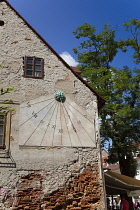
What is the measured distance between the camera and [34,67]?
8.91m

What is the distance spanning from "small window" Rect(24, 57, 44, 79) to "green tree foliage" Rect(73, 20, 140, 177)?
6261mm

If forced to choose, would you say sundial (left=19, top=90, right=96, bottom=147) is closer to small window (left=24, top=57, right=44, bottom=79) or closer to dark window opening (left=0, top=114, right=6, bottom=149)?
dark window opening (left=0, top=114, right=6, bottom=149)

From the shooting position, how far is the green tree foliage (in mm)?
14648

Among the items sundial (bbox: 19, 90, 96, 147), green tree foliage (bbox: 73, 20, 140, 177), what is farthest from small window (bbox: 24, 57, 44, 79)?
green tree foliage (bbox: 73, 20, 140, 177)

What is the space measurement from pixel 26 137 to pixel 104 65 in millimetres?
11309

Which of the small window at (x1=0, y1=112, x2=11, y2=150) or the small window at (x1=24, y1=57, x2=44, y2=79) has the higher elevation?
the small window at (x1=24, y1=57, x2=44, y2=79)

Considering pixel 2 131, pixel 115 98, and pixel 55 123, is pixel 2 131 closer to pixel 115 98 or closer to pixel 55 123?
pixel 55 123

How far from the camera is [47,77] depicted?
8906mm

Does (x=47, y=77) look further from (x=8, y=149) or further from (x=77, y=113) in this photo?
(x=8, y=149)

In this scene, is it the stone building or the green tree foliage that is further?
the green tree foliage

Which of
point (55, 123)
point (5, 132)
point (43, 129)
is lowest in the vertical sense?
point (5, 132)

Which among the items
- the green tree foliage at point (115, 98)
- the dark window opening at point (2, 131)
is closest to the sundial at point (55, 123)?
the dark window opening at point (2, 131)

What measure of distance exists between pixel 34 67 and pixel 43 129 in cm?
257

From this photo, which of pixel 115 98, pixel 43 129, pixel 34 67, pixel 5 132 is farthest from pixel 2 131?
pixel 115 98
